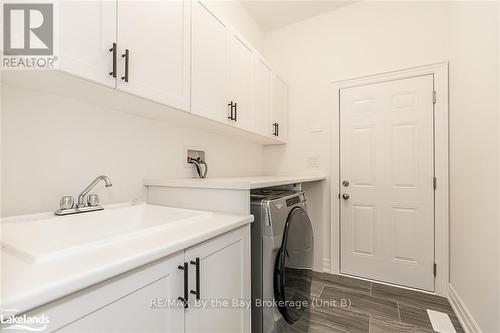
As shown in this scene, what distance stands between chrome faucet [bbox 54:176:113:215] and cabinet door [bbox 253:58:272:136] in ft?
4.75

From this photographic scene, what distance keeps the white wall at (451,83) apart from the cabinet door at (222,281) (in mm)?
1367

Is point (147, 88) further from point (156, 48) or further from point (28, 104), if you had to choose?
point (28, 104)

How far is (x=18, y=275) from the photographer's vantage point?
1.85ft

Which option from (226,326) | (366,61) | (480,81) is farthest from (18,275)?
(366,61)

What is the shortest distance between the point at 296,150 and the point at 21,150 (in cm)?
245

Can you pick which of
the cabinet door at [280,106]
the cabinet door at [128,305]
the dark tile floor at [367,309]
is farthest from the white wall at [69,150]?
the dark tile floor at [367,309]

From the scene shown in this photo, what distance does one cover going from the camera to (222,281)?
1.07 m

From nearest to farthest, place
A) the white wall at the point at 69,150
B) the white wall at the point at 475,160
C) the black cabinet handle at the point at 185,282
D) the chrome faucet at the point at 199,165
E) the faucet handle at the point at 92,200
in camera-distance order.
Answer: the black cabinet handle at the point at 185,282, the white wall at the point at 69,150, the faucet handle at the point at 92,200, the white wall at the point at 475,160, the chrome faucet at the point at 199,165

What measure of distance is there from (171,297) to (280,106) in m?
2.35

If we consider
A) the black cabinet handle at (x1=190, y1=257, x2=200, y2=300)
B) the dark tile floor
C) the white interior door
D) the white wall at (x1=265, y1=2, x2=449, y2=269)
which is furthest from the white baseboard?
the black cabinet handle at (x1=190, y1=257, x2=200, y2=300)

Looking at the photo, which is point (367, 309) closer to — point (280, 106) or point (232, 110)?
point (232, 110)

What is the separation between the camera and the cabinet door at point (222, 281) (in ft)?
3.08

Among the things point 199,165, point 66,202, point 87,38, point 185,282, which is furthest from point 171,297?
point 199,165

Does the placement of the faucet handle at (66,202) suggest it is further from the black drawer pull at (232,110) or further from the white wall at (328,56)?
the white wall at (328,56)
